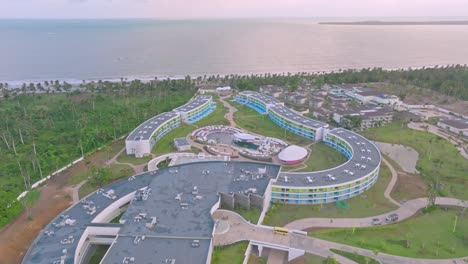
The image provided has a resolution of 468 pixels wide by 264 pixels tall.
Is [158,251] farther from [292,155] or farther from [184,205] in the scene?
[292,155]

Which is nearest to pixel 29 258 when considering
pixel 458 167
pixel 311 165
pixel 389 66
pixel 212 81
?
pixel 311 165

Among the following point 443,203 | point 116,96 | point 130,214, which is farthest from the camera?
point 116,96

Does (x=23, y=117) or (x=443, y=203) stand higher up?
(x=23, y=117)

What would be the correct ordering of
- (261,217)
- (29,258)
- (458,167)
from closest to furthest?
(29,258) → (261,217) → (458,167)

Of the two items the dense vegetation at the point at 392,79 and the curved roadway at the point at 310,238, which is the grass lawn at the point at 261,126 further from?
the curved roadway at the point at 310,238

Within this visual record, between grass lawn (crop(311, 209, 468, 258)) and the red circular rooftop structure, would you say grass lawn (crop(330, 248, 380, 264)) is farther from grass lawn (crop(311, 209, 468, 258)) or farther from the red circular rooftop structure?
the red circular rooftop structure

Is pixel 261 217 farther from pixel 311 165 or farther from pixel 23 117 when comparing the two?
pixel 23 117
